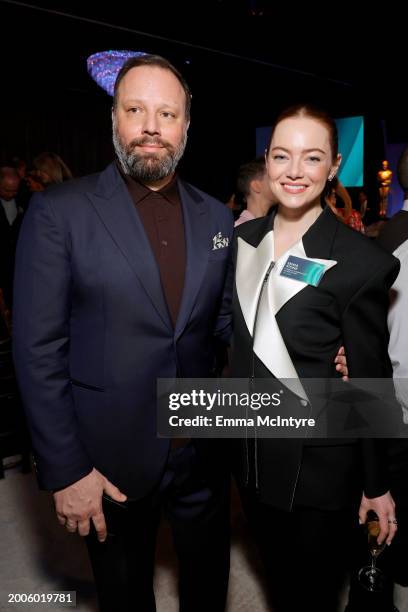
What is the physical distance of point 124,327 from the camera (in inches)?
51.8

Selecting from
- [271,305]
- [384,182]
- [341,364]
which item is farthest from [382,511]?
[384,182]

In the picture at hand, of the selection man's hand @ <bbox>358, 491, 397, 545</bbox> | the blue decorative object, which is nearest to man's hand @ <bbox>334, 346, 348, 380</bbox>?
man's hand @ <bbox>358, 491, 397, 545</bbox>

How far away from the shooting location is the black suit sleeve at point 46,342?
1.26 metres

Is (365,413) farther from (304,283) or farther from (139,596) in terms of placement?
(139,596)

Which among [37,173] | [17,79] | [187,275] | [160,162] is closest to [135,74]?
[160,162]

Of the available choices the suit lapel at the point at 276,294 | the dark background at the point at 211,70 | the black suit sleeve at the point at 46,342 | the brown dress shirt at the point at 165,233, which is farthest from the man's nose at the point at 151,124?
the dark background at the point at 211,70

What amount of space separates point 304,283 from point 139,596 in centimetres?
98

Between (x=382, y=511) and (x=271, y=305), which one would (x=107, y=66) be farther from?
(x=382, y=511)

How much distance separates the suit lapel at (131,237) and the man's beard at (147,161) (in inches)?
3.3

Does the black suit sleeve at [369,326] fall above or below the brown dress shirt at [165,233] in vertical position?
below

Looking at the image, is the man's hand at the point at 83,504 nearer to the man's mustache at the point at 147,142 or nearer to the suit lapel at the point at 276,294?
the suit lapel at the point at 276,294

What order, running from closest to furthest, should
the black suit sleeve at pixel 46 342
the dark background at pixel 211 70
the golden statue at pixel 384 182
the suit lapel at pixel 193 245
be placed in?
the black suit sleeve at pixel 46 342
the suit lapel at pixel 193 245
the dark background at pixel 211 70
the golden statue at pixel 384 182

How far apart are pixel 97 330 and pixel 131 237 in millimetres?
244

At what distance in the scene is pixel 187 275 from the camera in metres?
1.38
